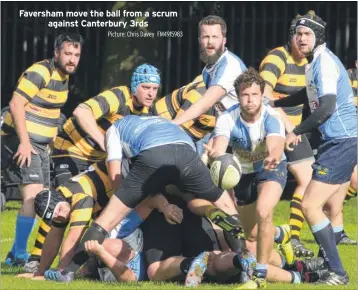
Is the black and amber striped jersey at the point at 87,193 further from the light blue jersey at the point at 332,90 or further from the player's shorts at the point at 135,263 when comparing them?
the light blue jersey at the point at 332,90

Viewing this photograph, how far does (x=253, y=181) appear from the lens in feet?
34.2

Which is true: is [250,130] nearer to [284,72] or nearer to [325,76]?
[325,76]

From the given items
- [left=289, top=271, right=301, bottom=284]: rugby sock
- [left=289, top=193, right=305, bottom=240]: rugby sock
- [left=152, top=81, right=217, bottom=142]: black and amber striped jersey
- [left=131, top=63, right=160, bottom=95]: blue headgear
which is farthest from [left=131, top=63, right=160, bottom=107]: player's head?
[left=289, top=193, right=305, bottom=240]: rugby sock

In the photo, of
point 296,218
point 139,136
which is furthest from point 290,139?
point 296,218

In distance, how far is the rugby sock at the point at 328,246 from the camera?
10203mm

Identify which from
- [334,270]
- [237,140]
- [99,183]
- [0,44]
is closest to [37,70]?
[99,183]

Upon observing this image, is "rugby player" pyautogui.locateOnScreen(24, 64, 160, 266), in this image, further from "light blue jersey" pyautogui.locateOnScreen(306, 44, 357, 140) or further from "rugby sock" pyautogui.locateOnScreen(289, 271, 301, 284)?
"rugby sock" pyautogui.locateOnScreen(289, 271, 301, 284)

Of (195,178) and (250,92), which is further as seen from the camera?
(195,178)

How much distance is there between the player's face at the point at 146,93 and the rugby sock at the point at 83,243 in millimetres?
1570

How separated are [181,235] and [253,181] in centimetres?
76

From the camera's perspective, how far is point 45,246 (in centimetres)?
1055

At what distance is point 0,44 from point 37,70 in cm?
633

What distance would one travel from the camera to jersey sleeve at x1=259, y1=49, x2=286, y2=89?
13.1 m

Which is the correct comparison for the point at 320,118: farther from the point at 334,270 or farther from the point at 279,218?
the point at 279,218
